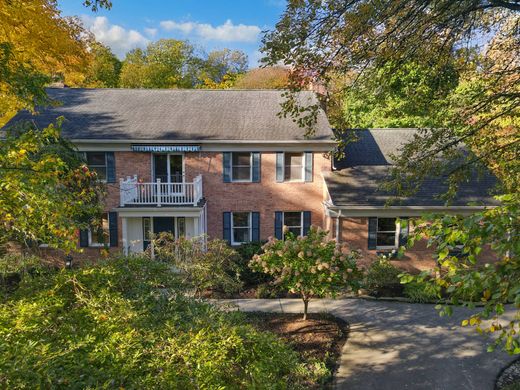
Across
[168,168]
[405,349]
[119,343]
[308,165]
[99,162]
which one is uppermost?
[99,162]

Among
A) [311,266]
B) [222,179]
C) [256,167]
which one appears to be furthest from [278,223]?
[311,266]

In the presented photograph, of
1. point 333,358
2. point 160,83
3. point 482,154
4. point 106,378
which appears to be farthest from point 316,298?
point 160,83

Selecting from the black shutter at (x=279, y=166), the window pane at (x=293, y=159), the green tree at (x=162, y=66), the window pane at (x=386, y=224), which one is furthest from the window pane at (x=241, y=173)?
the green tree at (x=162, y=66)

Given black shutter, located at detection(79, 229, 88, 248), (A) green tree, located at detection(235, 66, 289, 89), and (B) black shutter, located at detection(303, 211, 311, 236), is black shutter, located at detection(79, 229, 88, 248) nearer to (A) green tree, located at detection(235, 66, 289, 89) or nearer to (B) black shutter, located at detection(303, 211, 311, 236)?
(B) black shutter, located at detection(303, 211, 311, 236)

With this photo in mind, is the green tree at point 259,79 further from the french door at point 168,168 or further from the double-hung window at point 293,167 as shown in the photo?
the french door at point 168,168

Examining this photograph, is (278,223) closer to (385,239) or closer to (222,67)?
(385,239)
